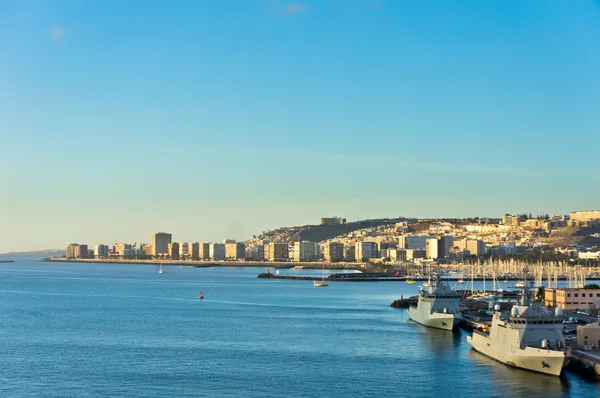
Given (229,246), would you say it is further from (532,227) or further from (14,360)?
(14,360)

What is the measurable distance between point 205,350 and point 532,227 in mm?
169970

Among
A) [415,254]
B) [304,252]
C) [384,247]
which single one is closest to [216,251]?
[304,252]

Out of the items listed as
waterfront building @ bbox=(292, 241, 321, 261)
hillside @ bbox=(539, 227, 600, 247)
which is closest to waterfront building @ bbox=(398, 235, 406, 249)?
waterfront building @ bbox=(292, 241, 321, 261)

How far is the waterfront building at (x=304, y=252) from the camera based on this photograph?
17574cm

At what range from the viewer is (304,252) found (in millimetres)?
176750

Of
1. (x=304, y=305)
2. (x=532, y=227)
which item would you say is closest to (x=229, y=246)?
(x=532, y=227)

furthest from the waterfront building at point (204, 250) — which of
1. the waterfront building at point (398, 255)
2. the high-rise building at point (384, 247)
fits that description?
the waterfront building at point (398, 255)

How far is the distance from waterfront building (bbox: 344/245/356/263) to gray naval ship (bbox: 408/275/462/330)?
419ft

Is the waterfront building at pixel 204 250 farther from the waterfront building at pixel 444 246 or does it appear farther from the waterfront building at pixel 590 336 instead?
the waterfront building at pixel 590 336

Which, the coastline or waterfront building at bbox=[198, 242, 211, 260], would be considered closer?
the coastline

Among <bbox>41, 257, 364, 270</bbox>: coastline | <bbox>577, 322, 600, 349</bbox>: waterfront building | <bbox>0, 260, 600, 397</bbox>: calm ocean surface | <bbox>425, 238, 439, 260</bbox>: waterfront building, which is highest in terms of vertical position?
<bbox>425, 238, 439, 260</bbox>: waterfront building

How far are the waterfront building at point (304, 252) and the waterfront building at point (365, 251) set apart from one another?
10.4 m

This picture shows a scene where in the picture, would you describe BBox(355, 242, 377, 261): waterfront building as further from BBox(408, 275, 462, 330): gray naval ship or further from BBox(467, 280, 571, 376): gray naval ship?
BBox(467, 280, 571, 376): gray naval ship

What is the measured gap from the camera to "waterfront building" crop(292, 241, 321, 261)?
17574 cm
